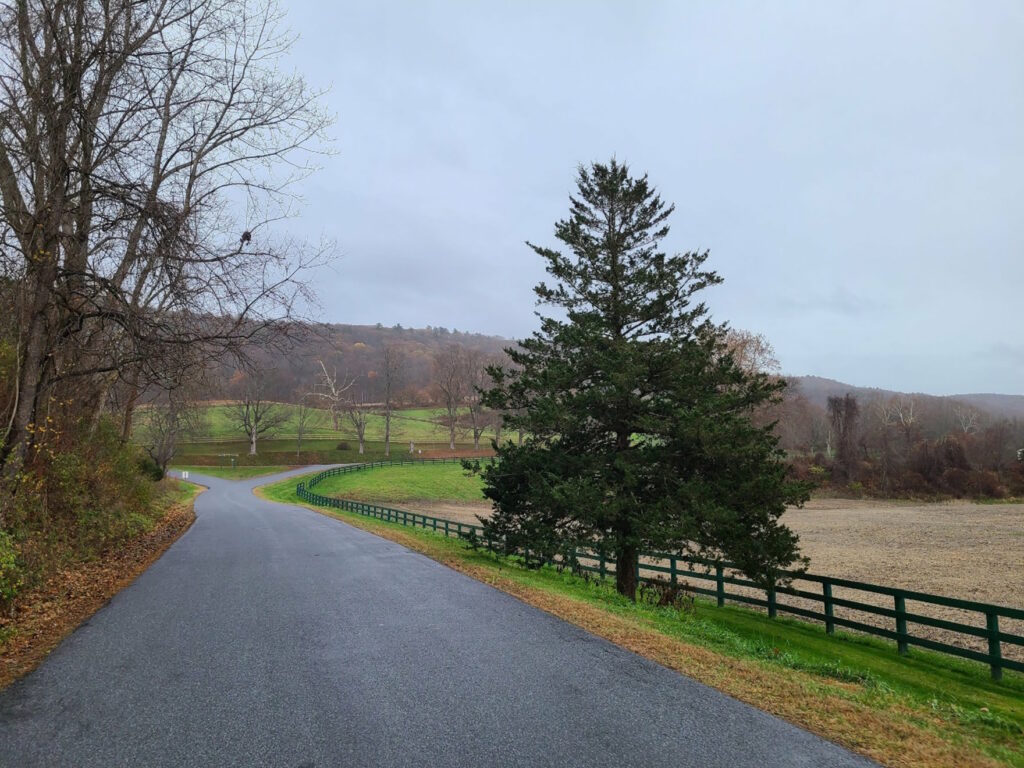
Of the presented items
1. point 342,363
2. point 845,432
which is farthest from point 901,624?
point 342,363

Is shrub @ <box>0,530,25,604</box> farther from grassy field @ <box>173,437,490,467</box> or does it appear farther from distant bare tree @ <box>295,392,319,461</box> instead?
grassy field @ <box>173,437,490,467</box>

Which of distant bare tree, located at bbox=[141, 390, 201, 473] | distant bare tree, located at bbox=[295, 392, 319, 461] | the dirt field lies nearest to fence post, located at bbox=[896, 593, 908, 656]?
the dirt field

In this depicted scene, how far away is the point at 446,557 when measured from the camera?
524 inches

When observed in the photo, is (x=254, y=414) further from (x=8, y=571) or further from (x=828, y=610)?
(x=828, y=610)

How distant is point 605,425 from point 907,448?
203 feet

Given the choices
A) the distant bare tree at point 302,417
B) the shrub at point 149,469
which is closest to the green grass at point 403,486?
the shrub at point 149,469

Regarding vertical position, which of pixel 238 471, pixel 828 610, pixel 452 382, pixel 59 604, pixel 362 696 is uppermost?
pixel 452 382

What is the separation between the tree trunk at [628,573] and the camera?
1286 cm

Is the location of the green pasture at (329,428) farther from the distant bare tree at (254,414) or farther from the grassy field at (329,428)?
the distant bare tree at (254,414)

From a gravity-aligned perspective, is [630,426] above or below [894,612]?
above

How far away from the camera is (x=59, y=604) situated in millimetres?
8055

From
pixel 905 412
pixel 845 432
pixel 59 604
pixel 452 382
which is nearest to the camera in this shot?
pixel 59 604

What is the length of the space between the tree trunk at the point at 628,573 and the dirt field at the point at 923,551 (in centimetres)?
507

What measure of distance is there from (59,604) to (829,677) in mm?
9986
